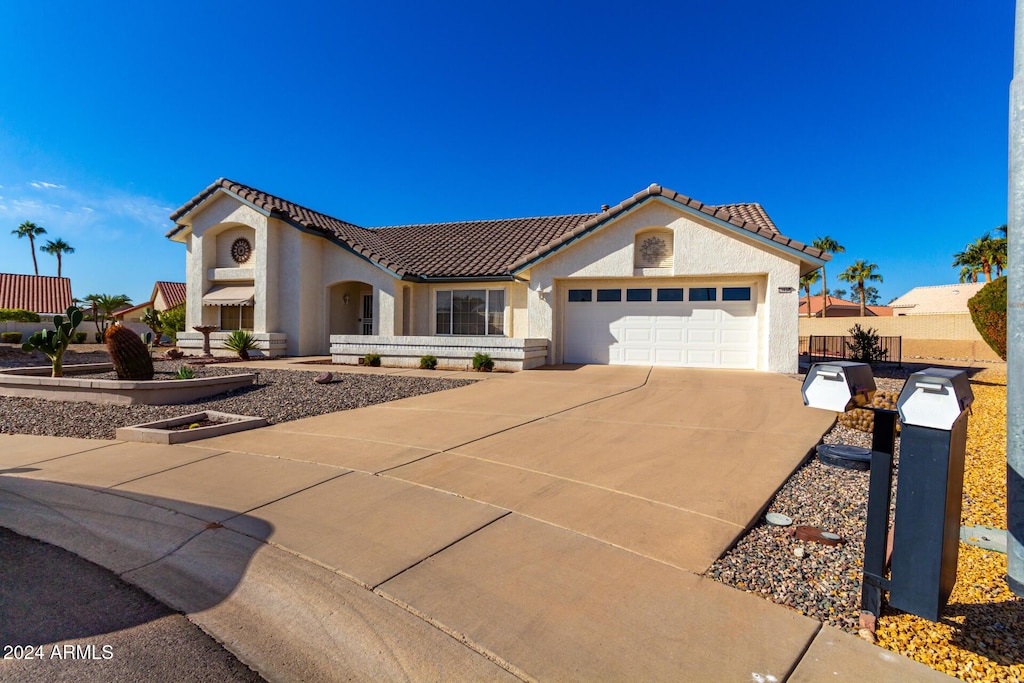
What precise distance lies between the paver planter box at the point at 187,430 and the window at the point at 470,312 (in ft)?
35.3

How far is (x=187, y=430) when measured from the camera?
22.2 ft

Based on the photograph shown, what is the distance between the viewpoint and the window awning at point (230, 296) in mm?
19120

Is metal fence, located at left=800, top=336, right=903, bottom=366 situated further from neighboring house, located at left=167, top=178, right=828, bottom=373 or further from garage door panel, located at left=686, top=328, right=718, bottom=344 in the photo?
garage door panel, located at left=686, top=328, right=718, bottom=344

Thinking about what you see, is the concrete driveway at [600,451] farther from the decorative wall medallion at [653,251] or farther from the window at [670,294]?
the decorative wall medallion at [653,251]

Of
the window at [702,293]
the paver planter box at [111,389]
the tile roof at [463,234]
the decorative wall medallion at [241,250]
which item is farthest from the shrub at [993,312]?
the decorative wall medallion at [241,250]

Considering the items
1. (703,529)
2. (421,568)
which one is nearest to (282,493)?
(421,568)

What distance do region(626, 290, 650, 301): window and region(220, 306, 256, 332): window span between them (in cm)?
1378

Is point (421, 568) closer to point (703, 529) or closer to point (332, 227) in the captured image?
point (703, 529)

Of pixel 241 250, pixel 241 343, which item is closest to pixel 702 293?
pixel 241 343

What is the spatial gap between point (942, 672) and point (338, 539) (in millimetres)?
3459

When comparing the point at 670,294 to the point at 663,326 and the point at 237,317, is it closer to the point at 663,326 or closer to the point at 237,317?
the point at 663,326

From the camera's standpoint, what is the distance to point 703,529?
387 centimetres

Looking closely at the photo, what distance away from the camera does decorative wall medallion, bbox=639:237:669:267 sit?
14.9 m

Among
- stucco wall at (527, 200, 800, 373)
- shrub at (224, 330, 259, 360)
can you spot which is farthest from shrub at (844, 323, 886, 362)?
shrub at (224, 330, 259, 360)
